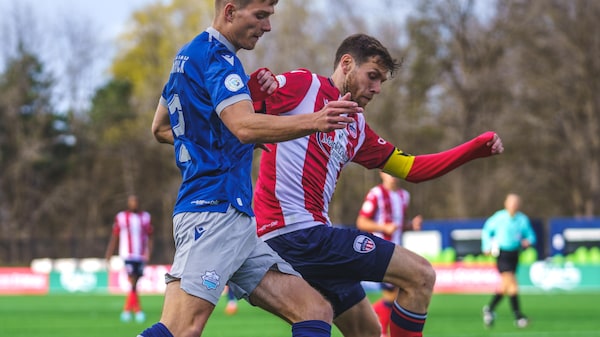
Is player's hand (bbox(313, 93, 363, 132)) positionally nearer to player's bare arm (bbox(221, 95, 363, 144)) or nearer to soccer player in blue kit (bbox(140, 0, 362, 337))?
player's bare arm (bbox(221, 95, 363, 144))

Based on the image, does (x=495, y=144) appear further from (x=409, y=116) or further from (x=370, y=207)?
(x=409, y=116)

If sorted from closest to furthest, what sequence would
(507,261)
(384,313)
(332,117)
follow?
(332,117) → (384,313) → (507,261)

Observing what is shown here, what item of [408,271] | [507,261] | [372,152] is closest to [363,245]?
[408,271]

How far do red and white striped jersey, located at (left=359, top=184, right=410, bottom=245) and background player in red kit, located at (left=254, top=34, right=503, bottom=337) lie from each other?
7880 mm

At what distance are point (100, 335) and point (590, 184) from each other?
3308 centimetres

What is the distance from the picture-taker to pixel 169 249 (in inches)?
1790

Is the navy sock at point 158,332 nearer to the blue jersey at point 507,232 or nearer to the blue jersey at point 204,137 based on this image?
the blue jersey at point 204,137

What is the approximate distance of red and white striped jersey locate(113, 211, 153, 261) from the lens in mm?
21312

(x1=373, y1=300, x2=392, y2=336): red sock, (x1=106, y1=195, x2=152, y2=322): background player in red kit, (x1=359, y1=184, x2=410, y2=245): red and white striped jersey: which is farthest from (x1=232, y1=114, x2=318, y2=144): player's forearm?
(x1=106, y1=195, x2=152, y2=322): background player in red kit

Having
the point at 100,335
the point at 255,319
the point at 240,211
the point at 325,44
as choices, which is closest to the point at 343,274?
the point at 240,211

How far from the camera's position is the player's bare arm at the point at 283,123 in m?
4.98

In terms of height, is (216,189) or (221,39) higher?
(221,39)

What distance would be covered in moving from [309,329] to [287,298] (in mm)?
204

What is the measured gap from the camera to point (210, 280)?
5.34 meters
